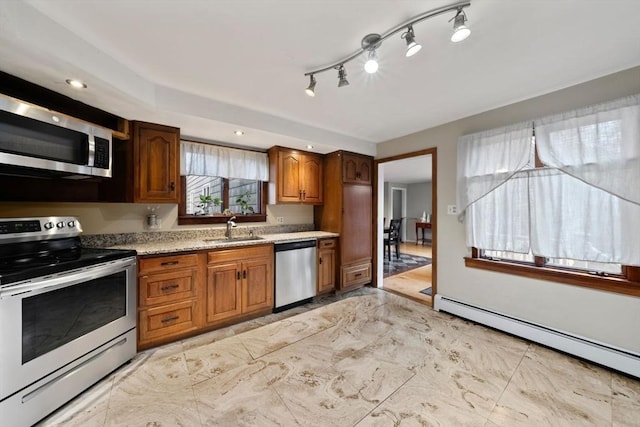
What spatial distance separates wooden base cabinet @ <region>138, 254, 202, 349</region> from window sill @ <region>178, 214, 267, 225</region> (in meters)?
0.73

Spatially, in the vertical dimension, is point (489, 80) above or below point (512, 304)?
above

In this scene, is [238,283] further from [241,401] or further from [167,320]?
[241,401]

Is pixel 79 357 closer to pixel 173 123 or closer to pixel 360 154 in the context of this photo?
pixel 173 123

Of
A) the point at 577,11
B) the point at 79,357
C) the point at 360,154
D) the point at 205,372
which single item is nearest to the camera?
the point at 577,11

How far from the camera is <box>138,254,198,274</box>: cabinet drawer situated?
2143mm

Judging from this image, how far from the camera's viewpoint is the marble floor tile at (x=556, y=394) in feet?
4.88

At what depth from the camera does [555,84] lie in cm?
211

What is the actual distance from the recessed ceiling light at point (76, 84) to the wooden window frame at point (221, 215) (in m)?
1.30

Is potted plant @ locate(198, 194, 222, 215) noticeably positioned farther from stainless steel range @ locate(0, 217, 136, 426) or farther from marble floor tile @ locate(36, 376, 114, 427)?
marble floor tile @ locate(36, 376, 114, 427)

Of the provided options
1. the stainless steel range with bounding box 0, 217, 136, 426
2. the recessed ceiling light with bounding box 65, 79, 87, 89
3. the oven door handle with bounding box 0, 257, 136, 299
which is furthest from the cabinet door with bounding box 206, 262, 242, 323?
the recessed ceiling light with bounding box 65, 79, 87, 89

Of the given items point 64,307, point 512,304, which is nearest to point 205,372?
point 64,307

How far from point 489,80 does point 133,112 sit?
10.2 feet

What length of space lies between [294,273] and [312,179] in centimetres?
145

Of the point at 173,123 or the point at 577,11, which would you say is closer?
the point at 577,11
